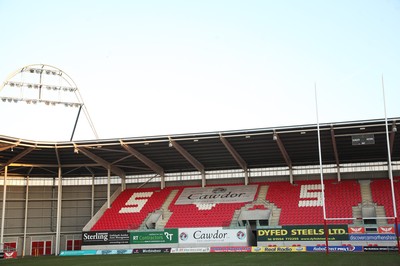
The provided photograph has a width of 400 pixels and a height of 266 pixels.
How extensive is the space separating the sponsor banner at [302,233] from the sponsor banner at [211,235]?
74.4 inches

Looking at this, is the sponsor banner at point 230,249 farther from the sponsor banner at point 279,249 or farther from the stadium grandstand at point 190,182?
the stadium grandstand at point 190,182

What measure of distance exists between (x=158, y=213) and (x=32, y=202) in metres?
12.8

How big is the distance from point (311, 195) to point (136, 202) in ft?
54.2

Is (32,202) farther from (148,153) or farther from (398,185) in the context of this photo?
(398,185)

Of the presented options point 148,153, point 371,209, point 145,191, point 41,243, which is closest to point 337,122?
point 371,209

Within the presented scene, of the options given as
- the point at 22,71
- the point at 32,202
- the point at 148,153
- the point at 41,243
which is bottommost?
the point at 41,243

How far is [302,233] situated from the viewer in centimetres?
3391

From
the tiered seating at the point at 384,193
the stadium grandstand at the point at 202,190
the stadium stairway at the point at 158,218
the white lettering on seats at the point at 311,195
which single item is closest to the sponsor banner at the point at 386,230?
the stadium grandstand at the point at 202,190

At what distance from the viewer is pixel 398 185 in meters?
40.6

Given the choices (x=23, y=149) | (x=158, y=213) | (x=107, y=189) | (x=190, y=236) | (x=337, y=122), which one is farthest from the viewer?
(x=107, y=189)

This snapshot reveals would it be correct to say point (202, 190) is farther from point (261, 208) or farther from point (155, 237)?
point (155, 237)

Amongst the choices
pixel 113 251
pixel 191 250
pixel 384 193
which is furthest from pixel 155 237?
pixel 384 193

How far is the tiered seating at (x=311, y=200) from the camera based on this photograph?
3853 centimetres

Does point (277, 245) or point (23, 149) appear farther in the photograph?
point (23, 149)
